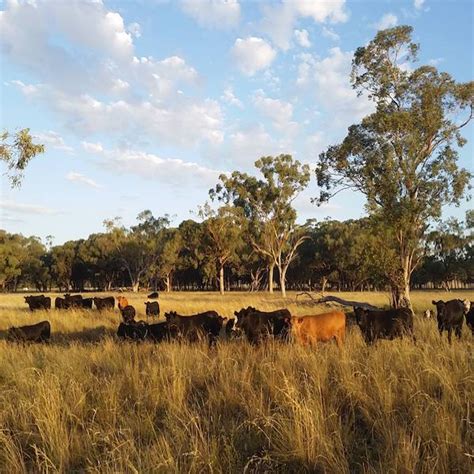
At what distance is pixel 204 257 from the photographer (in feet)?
252

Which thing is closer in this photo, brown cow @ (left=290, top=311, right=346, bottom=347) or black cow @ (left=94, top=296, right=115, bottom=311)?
brown cow @ (left=290, top=311, right=346, bottom=347)

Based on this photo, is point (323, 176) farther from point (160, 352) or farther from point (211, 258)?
point (211, 258)

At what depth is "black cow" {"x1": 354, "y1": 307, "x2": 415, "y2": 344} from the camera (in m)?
11.1

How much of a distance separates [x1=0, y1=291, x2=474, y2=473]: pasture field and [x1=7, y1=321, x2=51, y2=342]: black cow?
6.25 meters

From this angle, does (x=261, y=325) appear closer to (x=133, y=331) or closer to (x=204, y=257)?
(x=133, y=331)

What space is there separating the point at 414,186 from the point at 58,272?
275 feet

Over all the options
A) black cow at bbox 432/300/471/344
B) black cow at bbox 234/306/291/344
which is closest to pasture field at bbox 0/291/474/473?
black cow at bbox 234/306/291/344

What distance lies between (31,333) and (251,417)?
11.2 metres

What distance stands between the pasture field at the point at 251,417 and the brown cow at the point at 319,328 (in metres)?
2.59

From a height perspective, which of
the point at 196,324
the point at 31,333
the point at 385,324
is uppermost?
the point at 385,324

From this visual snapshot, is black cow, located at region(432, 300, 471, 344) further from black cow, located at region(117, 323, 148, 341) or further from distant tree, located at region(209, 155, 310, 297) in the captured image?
distant tree, located at region(209, 155, 310, 297)

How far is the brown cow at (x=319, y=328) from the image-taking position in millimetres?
10664

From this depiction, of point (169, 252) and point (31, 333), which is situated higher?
point (169, 252)

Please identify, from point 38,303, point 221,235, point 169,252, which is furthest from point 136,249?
point 38,303
